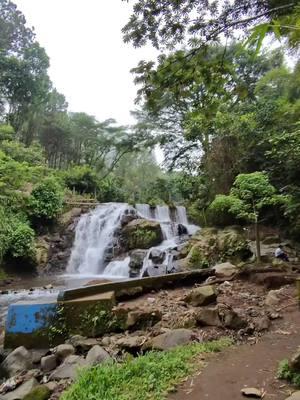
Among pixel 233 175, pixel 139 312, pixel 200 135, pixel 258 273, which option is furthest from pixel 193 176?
pixel 139 312

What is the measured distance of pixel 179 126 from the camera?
824 inches

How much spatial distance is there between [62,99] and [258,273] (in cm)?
2841

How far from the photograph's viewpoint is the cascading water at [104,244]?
12.5 m

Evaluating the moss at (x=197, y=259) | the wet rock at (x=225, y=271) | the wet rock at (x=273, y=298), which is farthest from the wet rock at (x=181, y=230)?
the wet rock at (x=273, y=298)

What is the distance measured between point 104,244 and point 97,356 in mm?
11245

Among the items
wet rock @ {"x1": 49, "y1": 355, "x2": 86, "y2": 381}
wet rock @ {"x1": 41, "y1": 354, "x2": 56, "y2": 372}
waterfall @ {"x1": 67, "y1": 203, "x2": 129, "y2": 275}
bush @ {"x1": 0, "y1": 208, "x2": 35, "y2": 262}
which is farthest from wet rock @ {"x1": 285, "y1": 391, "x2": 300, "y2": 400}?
bush @ {"x1": 0, "y1": 208, "x2": 35, "y2": 262}

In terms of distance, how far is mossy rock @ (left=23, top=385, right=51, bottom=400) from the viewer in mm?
3217

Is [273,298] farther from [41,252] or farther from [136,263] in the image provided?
[41,252]

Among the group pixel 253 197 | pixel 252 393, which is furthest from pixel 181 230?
pixel 252 393

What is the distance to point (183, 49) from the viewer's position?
13.0ft

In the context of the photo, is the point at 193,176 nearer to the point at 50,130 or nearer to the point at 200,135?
the point at 200,135

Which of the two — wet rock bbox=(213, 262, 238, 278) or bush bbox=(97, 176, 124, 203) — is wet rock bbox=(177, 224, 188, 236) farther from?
bush bbox=(97, 176, 124, 203)

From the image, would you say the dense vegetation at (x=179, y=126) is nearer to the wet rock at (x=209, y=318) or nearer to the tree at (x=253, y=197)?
the tree at (x=253, y=197)

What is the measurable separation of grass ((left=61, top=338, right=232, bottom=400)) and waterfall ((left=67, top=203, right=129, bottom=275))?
1076 cm
